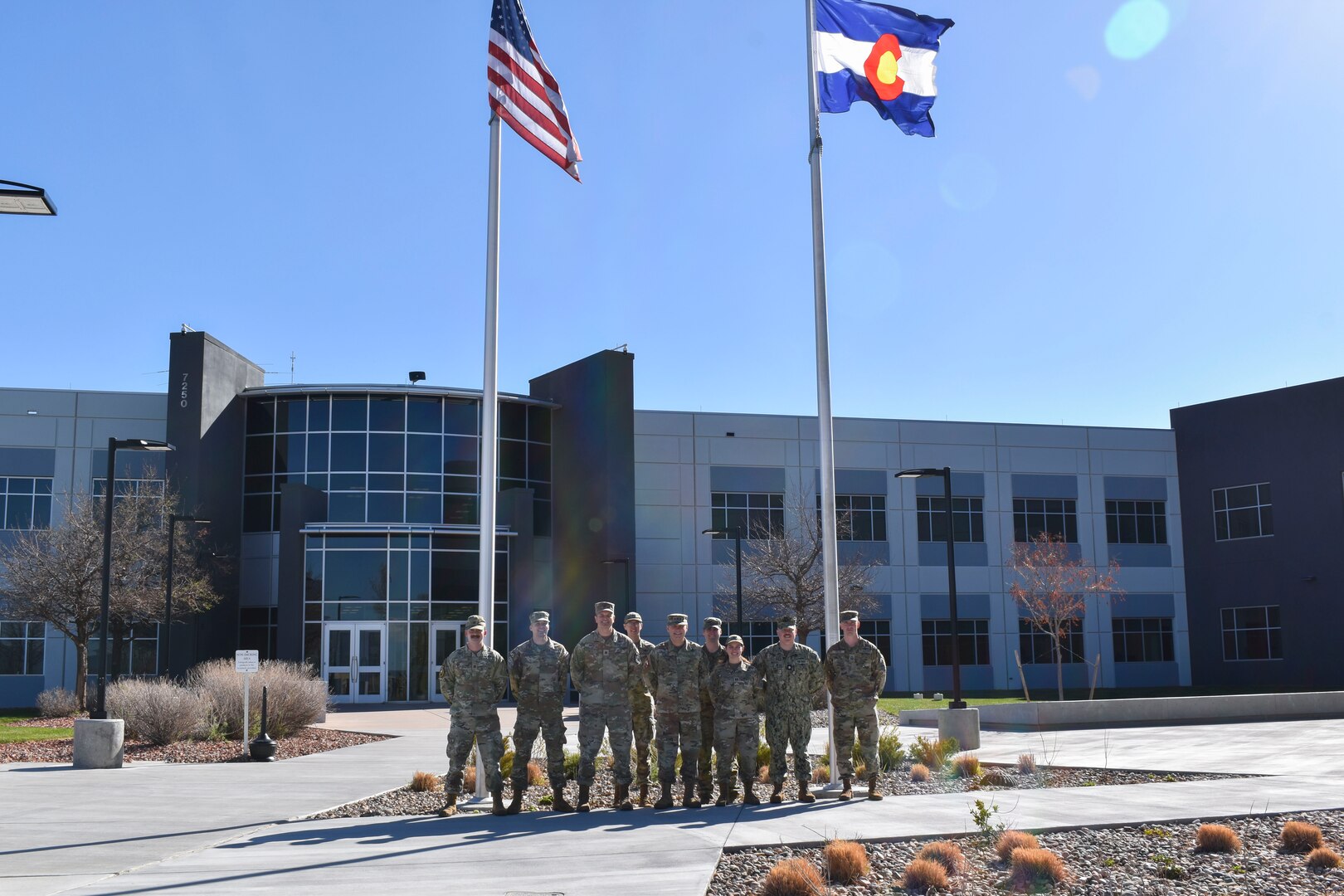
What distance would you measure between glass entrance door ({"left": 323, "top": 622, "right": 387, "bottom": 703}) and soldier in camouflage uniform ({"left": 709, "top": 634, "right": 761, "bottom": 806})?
81.3 feet

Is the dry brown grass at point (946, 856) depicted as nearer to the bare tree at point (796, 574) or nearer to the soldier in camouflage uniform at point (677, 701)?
the soldier in camouflage uniform at point (677, 701)

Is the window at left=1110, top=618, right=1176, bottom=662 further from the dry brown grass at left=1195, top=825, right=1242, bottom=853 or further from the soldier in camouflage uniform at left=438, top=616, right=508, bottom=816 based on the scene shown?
the soldier in camouflage uniform at left=438, top=616, right=508, bottom=816

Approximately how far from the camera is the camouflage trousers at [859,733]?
12516 mm

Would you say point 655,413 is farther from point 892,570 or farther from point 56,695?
point 56,695

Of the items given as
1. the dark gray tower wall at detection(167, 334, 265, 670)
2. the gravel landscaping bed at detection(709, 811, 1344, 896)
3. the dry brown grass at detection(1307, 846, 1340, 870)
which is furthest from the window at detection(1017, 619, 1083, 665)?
the dry brown grass at detection(1307, 846, 1340, 870)

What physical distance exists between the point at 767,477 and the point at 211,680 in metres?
24.1

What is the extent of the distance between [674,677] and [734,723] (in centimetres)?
76

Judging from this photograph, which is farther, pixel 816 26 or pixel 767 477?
pixel 767 477

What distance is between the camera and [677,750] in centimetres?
1259

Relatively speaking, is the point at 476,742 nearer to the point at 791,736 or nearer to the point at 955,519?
the point at 791,736

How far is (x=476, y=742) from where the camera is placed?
1203cm

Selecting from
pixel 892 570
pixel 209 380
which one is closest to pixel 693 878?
pixel 209 380

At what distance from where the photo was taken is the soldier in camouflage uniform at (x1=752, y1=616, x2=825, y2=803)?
12422 millimetres

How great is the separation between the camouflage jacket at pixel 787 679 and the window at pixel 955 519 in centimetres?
3216
